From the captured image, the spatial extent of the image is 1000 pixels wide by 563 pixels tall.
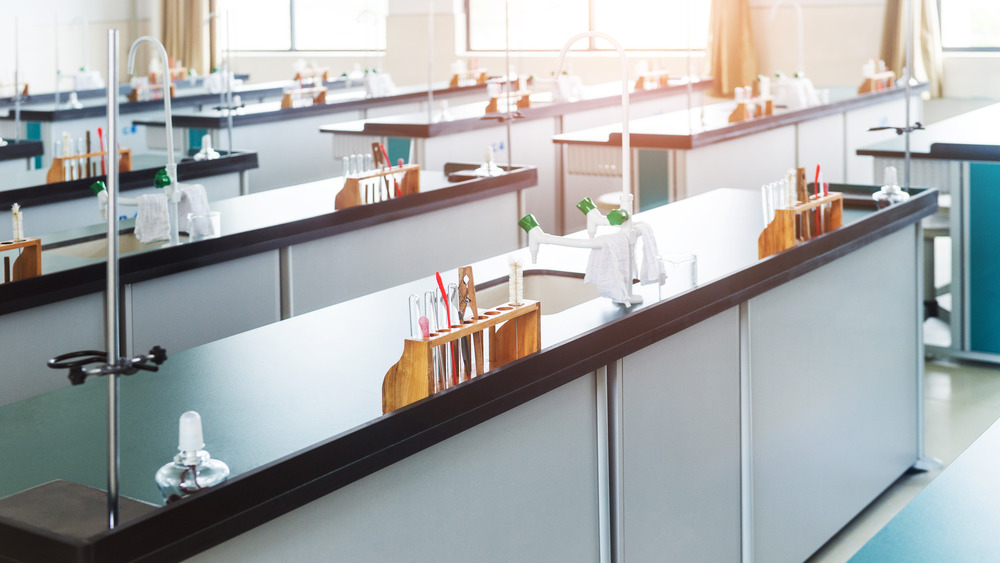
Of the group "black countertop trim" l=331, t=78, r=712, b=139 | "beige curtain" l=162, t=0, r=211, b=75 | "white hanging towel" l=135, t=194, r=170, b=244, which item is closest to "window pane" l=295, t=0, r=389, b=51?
"beige curtain" l=162, t=0, r=211, b=75

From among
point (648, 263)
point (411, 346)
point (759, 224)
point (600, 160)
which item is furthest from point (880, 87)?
point (411, 346)

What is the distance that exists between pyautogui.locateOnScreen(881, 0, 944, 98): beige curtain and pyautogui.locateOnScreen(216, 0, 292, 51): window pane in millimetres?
5987

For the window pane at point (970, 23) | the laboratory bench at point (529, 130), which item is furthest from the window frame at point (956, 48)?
the laboratory bench at point (529, 130)

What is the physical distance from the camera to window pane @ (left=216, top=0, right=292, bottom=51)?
36.4 feet

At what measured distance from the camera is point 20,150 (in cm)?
509

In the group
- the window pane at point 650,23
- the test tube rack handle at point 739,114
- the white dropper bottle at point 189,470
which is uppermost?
→ the window pane at point 650,23

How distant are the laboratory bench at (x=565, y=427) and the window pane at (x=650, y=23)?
20.5 ft

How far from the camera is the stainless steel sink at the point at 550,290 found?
2561 millimetres

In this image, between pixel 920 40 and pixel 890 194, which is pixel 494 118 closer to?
pixel 890 194

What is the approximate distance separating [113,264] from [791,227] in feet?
5.89

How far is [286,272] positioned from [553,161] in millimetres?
3239

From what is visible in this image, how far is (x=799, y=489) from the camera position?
2.64m

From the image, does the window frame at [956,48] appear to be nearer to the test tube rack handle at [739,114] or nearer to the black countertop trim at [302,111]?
the test tube rack handle at [739,114]

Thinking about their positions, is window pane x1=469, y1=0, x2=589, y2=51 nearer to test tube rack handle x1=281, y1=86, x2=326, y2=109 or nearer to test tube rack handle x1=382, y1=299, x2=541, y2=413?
test tube rack handle x1=281, y1=86, x2=326, y2=109
